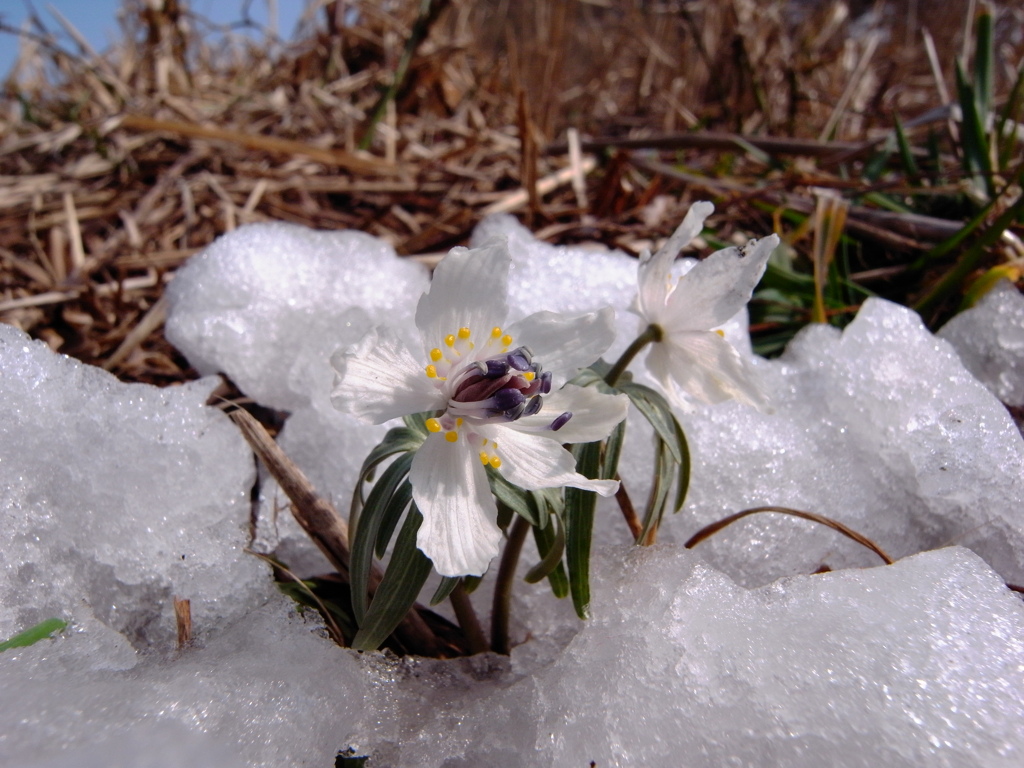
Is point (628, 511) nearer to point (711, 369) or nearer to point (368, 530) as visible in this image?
point (711, 369)

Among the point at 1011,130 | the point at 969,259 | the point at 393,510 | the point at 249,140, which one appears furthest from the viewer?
the point at 249,140

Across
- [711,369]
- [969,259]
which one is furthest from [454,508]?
[969,259]

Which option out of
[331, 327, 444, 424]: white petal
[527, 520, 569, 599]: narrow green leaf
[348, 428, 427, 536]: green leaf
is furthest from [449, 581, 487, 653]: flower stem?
[331, 327, 444, 424]: white petal

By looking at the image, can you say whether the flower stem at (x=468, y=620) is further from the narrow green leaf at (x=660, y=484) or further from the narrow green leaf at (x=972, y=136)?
the narrow green leaf at (x=972, y=136)

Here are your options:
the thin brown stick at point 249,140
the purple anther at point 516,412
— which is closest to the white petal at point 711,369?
the purple anther at point 516,412

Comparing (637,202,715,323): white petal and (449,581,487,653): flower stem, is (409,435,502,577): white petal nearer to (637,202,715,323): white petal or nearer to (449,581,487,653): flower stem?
(449,581,487,653): flower stem

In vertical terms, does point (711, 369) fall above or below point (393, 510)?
above
